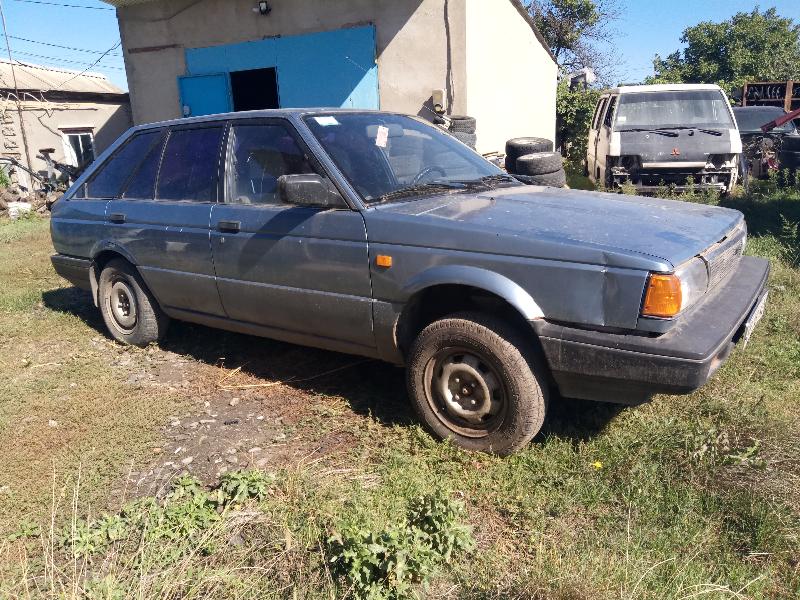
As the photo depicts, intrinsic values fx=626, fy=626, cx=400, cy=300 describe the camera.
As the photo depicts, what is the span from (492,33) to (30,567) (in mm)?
9561

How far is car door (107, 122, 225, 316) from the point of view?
13.7 ft

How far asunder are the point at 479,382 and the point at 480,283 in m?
0.52

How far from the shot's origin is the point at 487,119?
32.0 feet

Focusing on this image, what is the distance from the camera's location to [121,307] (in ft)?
16.7

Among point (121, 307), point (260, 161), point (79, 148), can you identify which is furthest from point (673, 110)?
point (79, 148)

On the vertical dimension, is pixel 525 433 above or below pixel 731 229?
below

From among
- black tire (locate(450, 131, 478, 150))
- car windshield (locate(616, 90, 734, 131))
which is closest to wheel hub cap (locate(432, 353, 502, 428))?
black tire (locate(450, 131, 478, 150))

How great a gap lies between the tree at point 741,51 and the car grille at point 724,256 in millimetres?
31846

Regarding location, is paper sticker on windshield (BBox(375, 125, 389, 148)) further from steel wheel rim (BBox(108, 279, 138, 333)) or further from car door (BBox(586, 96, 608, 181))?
car door (BBox(586, 96, 608, 181))

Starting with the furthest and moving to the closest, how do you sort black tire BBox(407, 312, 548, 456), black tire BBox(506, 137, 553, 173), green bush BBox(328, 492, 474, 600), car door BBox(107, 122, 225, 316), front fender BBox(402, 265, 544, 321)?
black tire BBox(506, 137, 553, 173)
car door BBox(107, 122, 225, 316)
black tire BBox(407, 312, 548, 456)
front fender BBox(402, 265, 544, 321)
green bush BBox(328, 492, 474, 600)

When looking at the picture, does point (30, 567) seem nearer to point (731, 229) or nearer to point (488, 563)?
point (488, 563)

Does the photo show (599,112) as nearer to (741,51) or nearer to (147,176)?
(147,176)

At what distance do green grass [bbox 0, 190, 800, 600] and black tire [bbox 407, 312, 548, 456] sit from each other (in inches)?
5.1

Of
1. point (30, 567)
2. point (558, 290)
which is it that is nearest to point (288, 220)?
point (558, 290)
